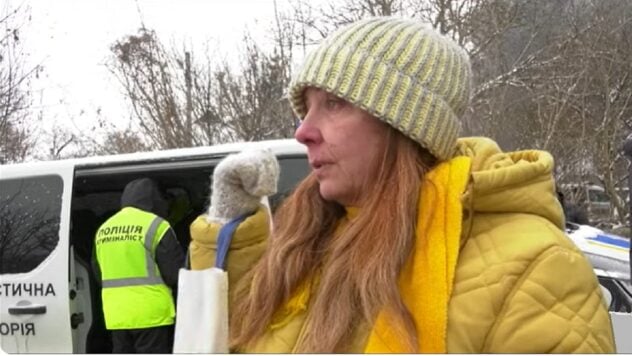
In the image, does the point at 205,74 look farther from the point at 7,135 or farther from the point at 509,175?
the point at 509,175

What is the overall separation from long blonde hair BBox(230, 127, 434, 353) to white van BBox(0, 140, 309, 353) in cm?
230

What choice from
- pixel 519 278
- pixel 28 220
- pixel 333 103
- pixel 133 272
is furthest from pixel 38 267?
pixel 519 278

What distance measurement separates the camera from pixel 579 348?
3.90 feet

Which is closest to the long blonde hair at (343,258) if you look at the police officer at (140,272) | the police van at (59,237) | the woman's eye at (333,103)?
the woman's eye at (333,103)

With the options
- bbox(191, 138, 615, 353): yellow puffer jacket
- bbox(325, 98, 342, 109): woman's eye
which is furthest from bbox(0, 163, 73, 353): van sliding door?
bbox(191, 138, 615, 353): yellow puffer jacket

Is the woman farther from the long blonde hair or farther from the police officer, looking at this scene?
the police officer

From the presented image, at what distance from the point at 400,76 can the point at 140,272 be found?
3231 mm

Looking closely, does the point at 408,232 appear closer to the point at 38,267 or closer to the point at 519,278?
the point at 519,278

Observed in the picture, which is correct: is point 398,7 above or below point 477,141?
above

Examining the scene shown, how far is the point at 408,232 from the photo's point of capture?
4.40ft

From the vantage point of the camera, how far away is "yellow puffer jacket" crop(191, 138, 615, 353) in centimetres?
121

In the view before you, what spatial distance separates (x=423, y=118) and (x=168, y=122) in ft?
32.9

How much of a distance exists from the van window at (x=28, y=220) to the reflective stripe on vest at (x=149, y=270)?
44 cm

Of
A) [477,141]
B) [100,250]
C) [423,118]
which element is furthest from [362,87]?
[100,250]
